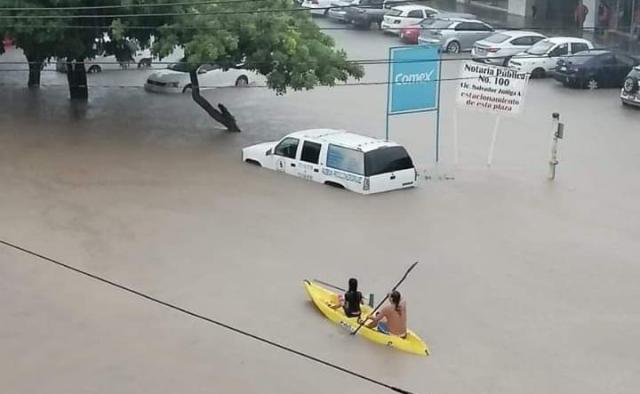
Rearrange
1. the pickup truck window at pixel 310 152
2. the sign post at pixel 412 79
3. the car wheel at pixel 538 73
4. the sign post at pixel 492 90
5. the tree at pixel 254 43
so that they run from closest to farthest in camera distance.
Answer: the pickup truck window at pixel 310 152 → the sign post at pixel 492 90 → the sign post at pixel 412 79 → the tree at pixel 254 43 → the car wheel at pixel 538 73

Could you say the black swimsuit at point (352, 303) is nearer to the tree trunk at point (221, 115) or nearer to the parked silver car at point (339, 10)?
the tree trunk at point (221, 115)

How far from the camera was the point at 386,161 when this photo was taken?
65.7ft

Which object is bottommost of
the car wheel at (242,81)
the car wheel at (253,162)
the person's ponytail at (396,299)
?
the car wheel at (253,162)

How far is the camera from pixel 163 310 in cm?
1405

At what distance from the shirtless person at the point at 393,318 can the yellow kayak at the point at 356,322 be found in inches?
2.6

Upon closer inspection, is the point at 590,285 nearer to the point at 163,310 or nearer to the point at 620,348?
the point at 620,348

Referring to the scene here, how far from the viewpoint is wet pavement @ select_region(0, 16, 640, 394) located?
12.5 metres

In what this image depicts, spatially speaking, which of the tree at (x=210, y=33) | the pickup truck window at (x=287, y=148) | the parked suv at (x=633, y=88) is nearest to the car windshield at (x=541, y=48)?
the parked suv at (x=633, y=88)

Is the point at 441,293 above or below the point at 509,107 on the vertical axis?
below

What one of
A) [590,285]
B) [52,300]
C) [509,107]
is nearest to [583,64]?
[509,107]

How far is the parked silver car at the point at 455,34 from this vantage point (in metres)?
37.0

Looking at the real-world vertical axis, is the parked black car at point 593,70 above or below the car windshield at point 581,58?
below

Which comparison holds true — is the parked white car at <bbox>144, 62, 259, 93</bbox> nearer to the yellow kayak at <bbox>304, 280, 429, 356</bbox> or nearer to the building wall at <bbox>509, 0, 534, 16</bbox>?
the yellow kayak at <bbox>304, 280, 429, 356</bbox>

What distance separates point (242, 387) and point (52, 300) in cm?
394
